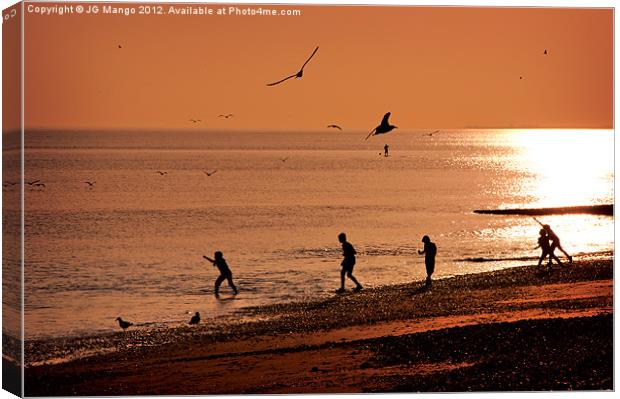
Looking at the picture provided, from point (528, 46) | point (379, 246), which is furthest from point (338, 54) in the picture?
point (379, 246)

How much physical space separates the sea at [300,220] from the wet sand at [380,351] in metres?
Answer: 0.39

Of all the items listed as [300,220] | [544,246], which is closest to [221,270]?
[300,220]

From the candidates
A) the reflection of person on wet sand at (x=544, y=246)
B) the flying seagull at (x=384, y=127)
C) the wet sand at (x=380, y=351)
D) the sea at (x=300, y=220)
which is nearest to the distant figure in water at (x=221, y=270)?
the sea at (x=300, y=220)

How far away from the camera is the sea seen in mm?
13273

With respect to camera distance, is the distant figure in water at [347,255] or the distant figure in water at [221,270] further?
the distant figure in water at [347,255]

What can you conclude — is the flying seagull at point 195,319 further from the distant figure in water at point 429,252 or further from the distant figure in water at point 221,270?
the distant figure in water at point 429,252

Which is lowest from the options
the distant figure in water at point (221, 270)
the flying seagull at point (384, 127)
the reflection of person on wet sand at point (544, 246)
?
the distant figure in water at point (221, 270)

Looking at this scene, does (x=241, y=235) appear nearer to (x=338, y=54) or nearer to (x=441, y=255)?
(x=441, y=255)

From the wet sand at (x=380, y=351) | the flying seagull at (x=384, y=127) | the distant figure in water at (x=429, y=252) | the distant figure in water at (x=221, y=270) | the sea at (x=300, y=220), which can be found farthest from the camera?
the distant figure in water at (x=221, y=270)

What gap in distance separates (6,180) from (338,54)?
3.68 metres

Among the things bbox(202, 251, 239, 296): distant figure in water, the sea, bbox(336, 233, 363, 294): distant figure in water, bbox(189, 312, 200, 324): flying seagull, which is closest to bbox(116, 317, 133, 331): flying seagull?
the sea

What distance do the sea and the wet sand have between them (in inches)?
15.2

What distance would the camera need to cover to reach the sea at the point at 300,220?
43.5 feet

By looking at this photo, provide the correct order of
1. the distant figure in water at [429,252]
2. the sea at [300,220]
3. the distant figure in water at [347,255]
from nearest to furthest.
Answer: the sea at [300,220] < the distant figure in water at [429,252] < the distant figure in water at [347,255]
